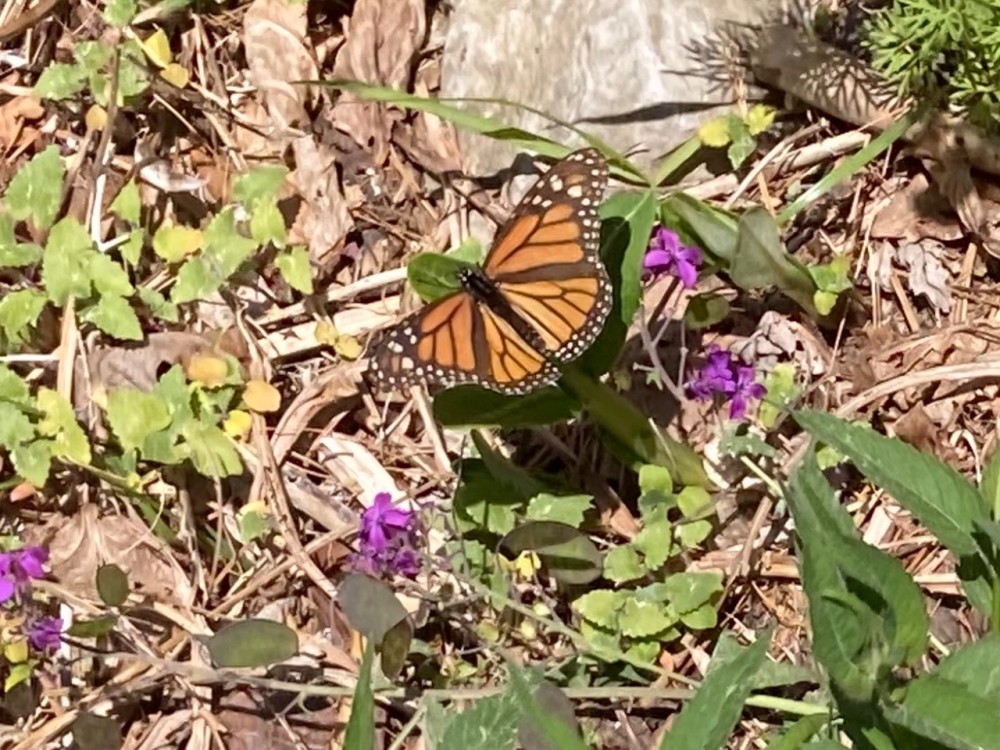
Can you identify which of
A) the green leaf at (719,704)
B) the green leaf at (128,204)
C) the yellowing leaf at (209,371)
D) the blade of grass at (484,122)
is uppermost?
the blade of grass at (484,122)

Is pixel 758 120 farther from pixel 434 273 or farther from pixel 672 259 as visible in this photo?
pixel 434 273

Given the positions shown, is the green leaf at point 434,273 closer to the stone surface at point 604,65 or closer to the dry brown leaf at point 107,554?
the stone surface at point 604,65

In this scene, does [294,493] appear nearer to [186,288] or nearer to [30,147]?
[186,288]

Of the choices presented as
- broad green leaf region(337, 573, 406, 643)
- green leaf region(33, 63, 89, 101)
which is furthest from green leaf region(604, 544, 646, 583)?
green leaf region(33, 63, 89, 101)

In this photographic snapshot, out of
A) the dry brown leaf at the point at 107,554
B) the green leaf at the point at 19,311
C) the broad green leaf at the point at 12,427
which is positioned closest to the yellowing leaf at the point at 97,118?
the green leaf at the point at 19,311

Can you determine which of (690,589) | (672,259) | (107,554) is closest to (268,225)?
(107,554)

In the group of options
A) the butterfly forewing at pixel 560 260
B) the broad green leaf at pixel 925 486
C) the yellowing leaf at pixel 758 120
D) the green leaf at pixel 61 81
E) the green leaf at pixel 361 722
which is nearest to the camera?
the green leaf at pixel 361 722

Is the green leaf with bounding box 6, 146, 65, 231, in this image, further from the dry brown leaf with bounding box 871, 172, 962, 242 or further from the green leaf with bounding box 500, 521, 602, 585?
the dry brown leaf with bounding box 871, 172, 962, 242

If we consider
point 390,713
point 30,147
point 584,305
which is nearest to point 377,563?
point 390,713
